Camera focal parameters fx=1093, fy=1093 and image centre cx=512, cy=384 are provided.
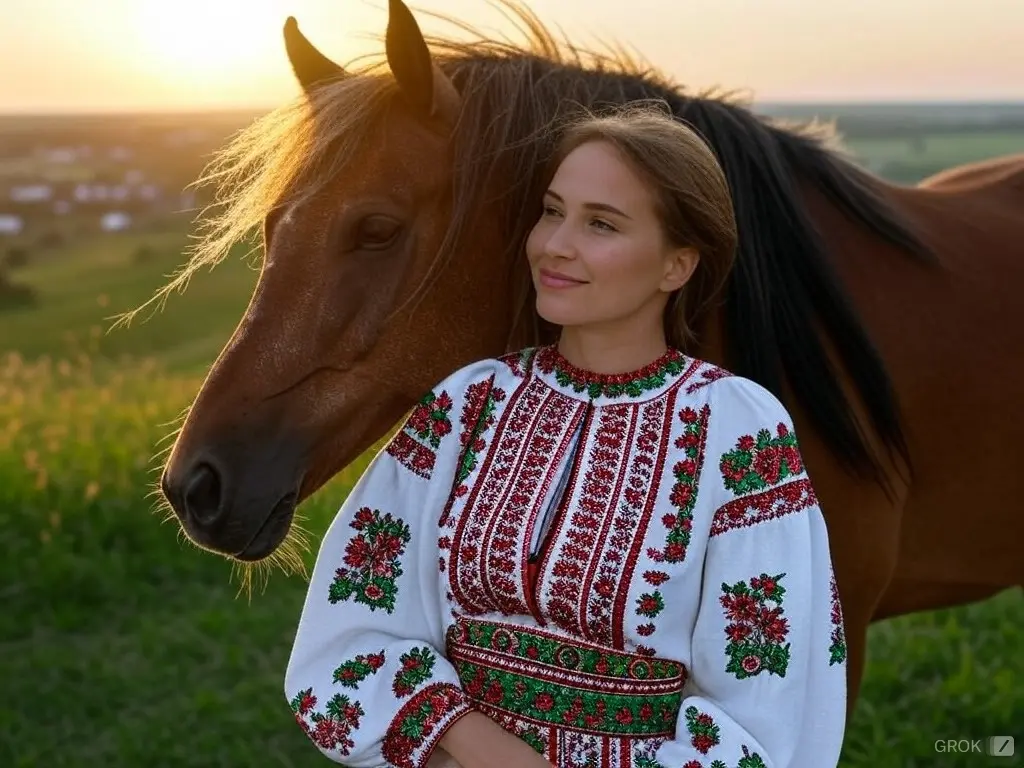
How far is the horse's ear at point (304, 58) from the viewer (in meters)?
2.20

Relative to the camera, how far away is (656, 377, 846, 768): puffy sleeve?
1.45m

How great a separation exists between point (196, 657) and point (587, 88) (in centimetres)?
302

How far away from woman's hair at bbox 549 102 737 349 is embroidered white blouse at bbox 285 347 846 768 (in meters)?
0.18

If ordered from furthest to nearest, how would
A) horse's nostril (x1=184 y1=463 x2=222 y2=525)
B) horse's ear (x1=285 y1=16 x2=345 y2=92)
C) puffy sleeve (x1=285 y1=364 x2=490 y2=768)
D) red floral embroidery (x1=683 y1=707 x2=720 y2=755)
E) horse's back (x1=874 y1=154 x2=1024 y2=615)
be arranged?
horse's back (x1=874 y1=154 x2=1024 y2=615), horse's ear (x1=285 y1=16 x2=345 y2=92), horse's nostril (x1=184 y1=463 x2=222 y2=525), puffy sleeve (x1=285 y1=364 x2=490 y2=768), red floral embroidery (x1=683 y1=707 x2=720 y2=755)

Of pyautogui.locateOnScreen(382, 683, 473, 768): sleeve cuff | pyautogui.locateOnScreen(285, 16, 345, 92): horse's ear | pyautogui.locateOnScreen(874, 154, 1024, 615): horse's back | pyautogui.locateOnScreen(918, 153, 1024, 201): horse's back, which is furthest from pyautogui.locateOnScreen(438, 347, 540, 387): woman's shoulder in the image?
pyautogui.locateOnScreen(918, 153, 1024, 201): horse's back

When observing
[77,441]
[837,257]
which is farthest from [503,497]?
[77,441]

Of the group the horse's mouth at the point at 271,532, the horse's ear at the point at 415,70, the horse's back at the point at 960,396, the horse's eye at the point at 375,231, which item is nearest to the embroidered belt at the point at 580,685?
the horse's mouth at the point at 271,532

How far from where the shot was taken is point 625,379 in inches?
62.1

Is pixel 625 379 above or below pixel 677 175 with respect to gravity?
below

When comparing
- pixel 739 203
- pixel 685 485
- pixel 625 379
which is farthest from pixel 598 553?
pixel 739 203

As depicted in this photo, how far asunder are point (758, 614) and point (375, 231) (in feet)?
2.94

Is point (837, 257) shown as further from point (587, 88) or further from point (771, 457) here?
point (771, 457)

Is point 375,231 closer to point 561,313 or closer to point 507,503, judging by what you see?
point 561,313

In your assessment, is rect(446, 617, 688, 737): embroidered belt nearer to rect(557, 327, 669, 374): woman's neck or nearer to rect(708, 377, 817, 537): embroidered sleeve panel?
rect(708, 377, 817, 537): embroidered sleeve panel
